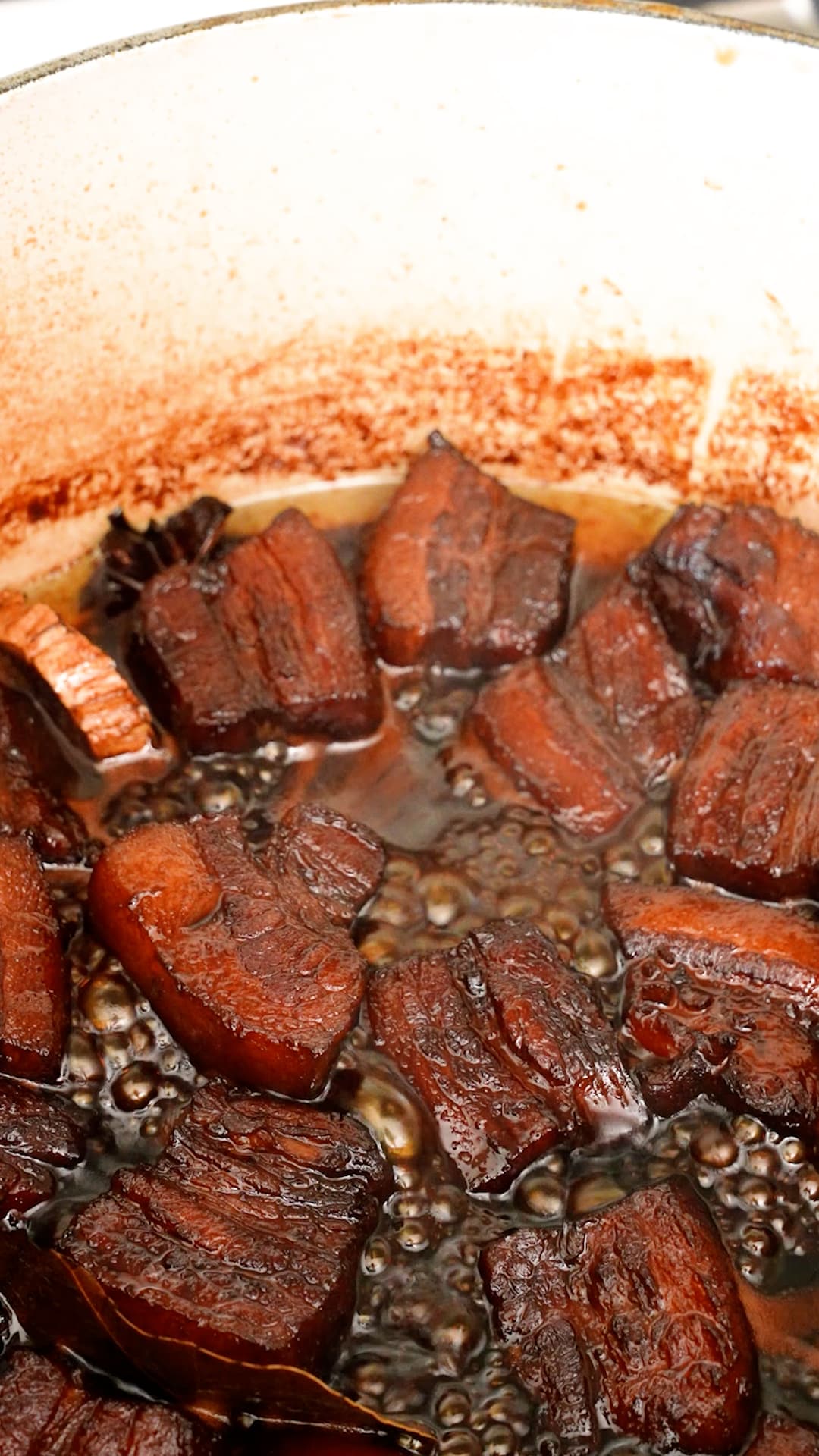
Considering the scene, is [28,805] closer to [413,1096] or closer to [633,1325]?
[413,1096]

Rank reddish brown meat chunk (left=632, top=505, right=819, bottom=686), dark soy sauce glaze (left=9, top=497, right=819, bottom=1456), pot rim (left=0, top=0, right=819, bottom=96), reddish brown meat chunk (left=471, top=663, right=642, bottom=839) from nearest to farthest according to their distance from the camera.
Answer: dark soy sauce glaze (left=9, top=497, right=819, bottom=1456) → pot rim (left=0, top=0, right=819, bottom=96) → reddish brown meat chunk (left=471, top=663, right=642, bottom=839) → reddish brown meat chunk (left=632, top=505, right=819, bottom=686)

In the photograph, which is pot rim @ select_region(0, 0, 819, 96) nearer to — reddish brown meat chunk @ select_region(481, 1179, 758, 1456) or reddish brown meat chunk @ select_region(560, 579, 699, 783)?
reddish brown meat chunk @ select_region(560, 579, 699, 783)

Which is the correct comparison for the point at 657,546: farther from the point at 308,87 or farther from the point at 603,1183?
the point at 603,1183

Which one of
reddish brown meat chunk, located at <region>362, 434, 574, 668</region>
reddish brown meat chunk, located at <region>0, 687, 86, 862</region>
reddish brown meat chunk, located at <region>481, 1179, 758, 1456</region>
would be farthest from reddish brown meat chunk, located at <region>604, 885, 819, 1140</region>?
reddish brown meat chunk, located at <region>0, 687, 86, 862</region>

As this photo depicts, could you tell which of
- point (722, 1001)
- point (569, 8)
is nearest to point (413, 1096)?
point (722, 1001)

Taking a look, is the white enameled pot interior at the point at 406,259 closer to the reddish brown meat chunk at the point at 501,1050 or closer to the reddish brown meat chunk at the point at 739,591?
the reddish brown meat chunk at the point at 739,591

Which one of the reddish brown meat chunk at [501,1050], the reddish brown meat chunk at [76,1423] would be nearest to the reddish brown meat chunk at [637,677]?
the reddish brown meat chunk at [501,1050]
